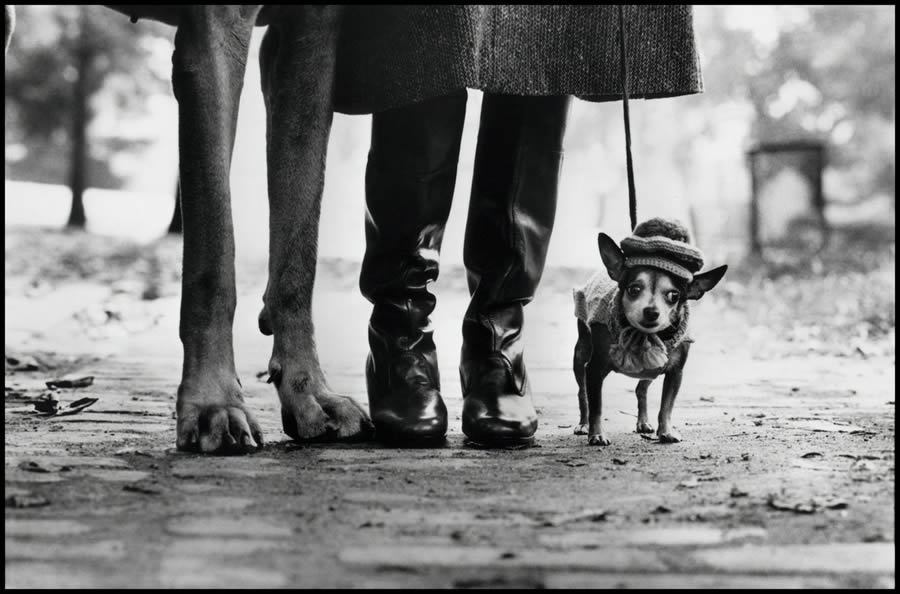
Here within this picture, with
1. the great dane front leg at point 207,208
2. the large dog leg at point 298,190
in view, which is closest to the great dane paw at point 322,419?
the large dog leg at point 298,190

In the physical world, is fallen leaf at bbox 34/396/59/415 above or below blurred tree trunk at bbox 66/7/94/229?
below

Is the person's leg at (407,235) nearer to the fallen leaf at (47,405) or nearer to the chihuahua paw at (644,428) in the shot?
the chihuahua paw at (644,428)

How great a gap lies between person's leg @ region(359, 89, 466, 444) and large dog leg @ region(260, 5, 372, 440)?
169 mm

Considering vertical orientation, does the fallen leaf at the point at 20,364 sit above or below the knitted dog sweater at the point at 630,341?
below

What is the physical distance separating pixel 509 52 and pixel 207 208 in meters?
0.88

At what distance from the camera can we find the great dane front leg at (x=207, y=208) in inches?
102

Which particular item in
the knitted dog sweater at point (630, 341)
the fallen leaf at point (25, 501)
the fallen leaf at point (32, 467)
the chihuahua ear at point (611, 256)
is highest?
the chihuahua ear at point (611, 256)

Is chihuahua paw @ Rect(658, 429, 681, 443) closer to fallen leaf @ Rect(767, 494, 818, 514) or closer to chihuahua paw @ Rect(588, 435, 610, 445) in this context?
chihuahua paw @ Rect(588, 435, 610, 445)

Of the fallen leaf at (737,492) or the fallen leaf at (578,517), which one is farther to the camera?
the fallen leaf at (737,492)

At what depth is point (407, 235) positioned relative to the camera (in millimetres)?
2961

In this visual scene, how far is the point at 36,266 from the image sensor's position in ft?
34.9

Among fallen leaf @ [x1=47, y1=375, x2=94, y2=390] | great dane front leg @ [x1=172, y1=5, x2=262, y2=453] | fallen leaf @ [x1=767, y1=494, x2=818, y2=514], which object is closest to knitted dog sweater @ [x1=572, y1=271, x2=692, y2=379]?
fallen leaf @ [x1=767, y1=494, x2=818, y2=514]

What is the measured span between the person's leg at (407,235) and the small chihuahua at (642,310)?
1.35 feet

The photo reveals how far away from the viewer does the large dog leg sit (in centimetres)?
278
